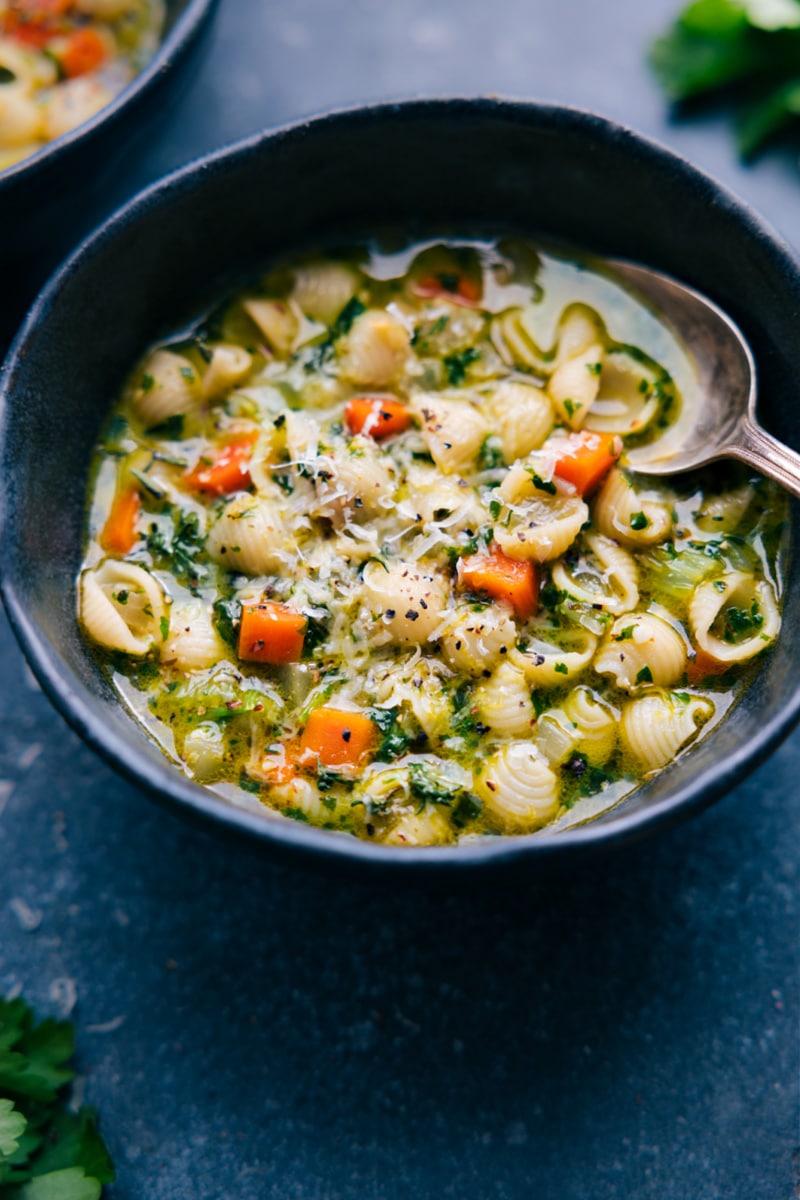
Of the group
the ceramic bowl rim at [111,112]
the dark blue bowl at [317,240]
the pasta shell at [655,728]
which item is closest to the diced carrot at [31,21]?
the ceramic bowl rim at [111,112]

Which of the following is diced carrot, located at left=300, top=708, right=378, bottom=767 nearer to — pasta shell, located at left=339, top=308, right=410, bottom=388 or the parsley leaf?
the parsley leaf

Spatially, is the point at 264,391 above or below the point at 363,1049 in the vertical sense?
above

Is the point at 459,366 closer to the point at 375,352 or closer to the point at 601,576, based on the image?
the point at 375,352

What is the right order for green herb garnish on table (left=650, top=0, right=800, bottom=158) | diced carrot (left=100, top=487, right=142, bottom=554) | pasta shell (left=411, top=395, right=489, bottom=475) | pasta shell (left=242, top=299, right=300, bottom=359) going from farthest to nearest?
1. green herb garnish on table (left=650, top=0, right=800, bottom=158)
2. pasta shell (left=242, top=299, right=300, bottom=359)
3. diced carrot (left=100, top=487, right=142, bottom=554)
4. pasta shell (left=411, top=395, right=489, bottom=475)

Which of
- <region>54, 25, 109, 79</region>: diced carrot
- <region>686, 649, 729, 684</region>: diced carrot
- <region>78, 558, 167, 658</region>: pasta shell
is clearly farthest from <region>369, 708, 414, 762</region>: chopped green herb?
<region>54, 25, 109, 79</region>: diced carrot

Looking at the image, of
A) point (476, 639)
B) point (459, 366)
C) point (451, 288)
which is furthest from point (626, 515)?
point (451, 288)

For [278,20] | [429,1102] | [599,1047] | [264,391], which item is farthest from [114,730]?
→ [278,20]

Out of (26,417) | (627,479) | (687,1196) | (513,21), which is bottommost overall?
(687,1196)

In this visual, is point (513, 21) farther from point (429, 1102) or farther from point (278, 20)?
point (429, 1102)
